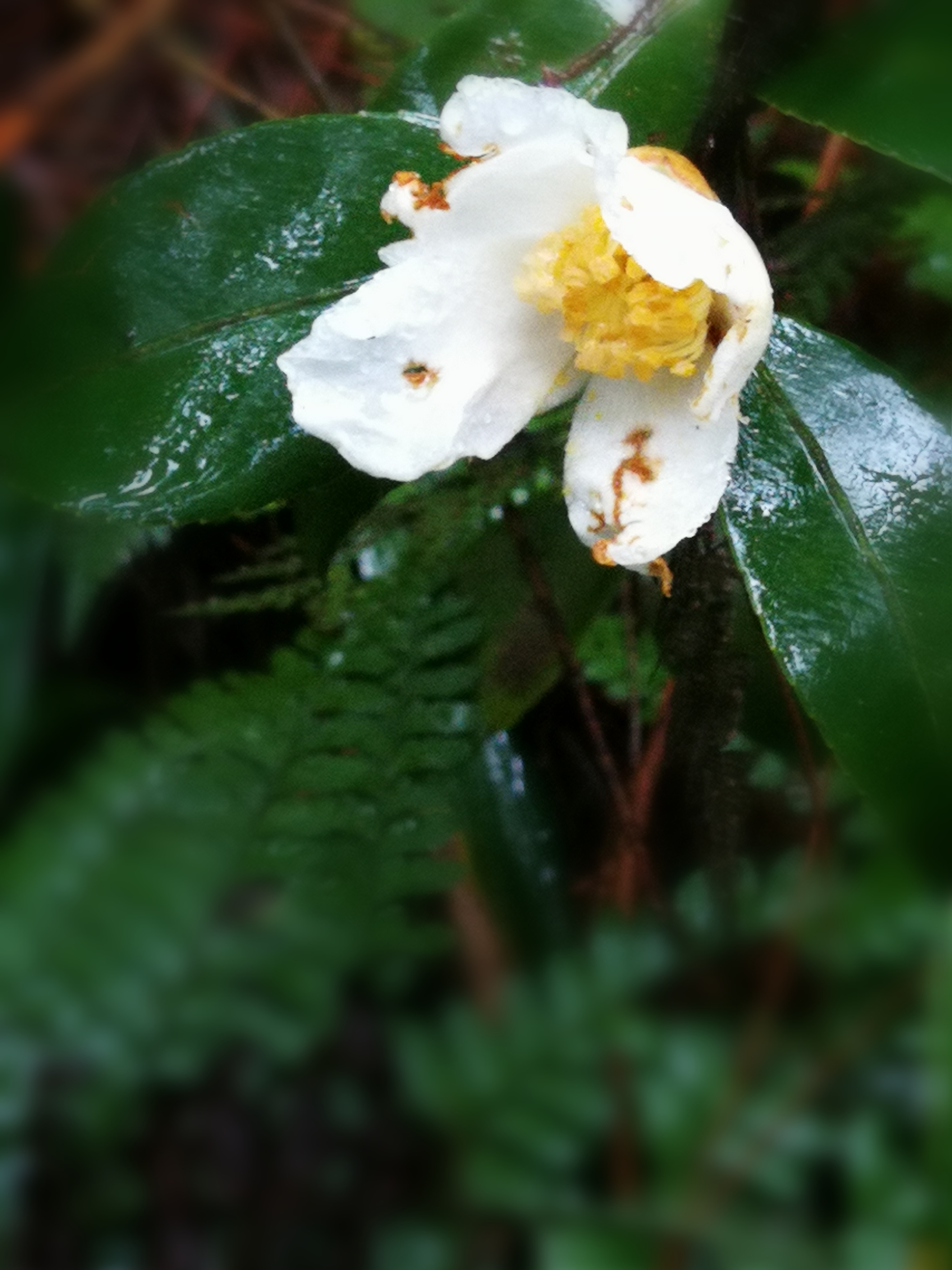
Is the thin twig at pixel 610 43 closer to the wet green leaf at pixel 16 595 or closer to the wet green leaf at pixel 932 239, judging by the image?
the wet green leaf at pixel 932 239

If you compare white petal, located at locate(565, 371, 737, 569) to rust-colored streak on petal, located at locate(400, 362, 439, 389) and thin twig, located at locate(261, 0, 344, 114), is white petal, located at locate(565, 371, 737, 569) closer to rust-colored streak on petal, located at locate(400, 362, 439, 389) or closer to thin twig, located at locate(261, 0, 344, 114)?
rust-colored streak on petal, located at locate(400, 362, 439, 389)

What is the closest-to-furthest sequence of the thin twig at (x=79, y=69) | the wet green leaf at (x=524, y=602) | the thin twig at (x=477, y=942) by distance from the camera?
the wet green leaf at (x=524, y=602)
the thin twig at (x=477, y=942)
the thin twig at (x=79, y=69)

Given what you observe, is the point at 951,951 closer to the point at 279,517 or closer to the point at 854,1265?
the point at 854,1265

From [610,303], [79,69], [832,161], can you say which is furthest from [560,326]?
[79,69]

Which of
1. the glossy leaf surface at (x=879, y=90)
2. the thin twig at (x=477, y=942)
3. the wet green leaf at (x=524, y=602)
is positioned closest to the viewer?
the glossy leaf surface at (x=879, y=90)

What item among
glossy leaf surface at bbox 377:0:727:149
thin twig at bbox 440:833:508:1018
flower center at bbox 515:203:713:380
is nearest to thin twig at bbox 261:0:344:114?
glossy leaf surface at bbox 377:0:727:149

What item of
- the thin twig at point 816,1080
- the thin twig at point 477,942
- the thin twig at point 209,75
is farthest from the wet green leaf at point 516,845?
the thin twig at point 209,75

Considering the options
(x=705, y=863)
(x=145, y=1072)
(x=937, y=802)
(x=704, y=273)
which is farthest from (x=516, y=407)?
(x=145, y=1072)

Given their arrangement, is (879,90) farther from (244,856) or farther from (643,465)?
(244,856)
